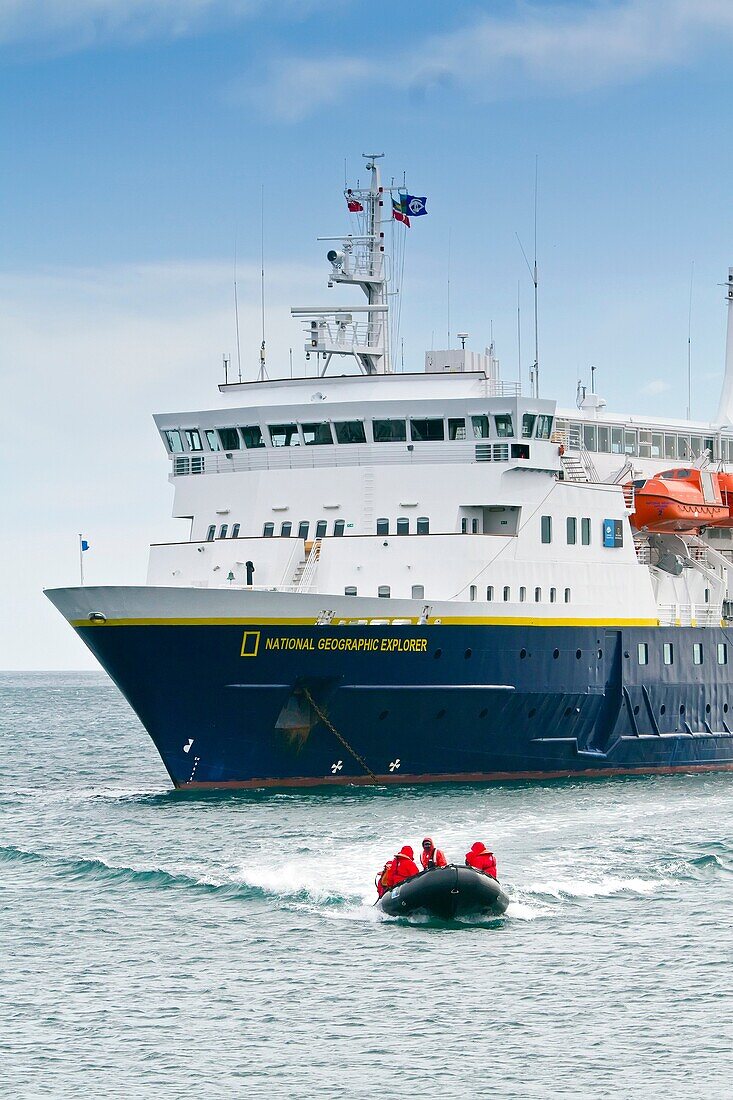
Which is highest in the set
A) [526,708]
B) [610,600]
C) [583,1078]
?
[610,600]

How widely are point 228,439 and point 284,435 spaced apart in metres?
1.55

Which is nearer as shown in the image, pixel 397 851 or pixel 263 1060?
pixel 263 1060

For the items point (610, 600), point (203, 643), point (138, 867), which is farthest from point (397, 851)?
point (610, 600)

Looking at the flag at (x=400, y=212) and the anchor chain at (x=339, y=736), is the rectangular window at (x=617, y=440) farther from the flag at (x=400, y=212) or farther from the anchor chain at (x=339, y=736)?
the anchor chain at (x=339, y=736)

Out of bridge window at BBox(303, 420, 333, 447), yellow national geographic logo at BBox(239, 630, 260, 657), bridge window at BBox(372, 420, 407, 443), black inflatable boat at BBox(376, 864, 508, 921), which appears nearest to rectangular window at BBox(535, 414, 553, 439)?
bridge window at BBox(372, 420, 407, 443)

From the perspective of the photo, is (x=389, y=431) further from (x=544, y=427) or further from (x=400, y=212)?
(x=400, y=212)

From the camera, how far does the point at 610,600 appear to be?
4012 centimetres

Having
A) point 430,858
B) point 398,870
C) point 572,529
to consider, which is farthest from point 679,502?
point 398,870

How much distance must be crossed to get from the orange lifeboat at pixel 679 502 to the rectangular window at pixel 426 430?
662 cm

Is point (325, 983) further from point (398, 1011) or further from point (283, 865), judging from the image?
point (283, 865)

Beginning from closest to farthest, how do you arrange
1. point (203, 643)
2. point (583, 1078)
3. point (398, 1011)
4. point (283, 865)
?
1. point (583, 1078)
2. point (398, 1011)
3. point (283, 865)
4. point (203, 643)

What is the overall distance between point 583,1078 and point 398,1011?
3044 mm

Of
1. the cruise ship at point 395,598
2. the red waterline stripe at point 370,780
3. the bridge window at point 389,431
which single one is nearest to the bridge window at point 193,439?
the cruise ship at point 395,598

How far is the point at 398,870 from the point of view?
1059 inches
